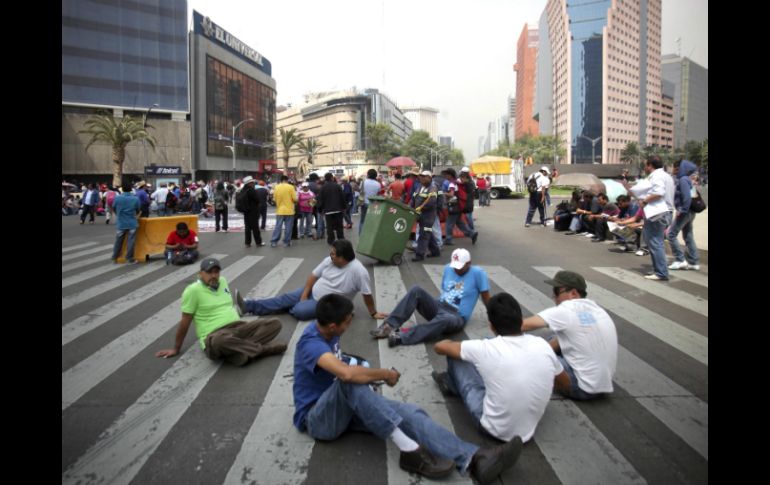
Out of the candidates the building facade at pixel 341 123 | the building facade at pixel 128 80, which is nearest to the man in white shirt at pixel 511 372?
the building facade at pixel 128 80

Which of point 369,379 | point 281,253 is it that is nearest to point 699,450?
point 369,379

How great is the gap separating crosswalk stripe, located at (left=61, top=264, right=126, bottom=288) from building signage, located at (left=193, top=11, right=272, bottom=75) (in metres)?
67.0

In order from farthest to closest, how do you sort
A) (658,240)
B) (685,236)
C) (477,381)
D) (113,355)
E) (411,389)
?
1. (685,236)
2. (658,240)
3. (113,355)
4. (411,389)
5. (477,381)

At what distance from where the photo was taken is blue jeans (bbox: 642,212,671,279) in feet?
29.1

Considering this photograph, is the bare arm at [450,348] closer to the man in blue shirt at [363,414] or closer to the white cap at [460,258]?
the man in blue shirt at [363,414]

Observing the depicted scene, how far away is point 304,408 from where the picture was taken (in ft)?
12.0

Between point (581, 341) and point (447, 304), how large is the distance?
6.78 ft

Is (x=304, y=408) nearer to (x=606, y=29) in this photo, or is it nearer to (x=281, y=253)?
(x=281, y=253)

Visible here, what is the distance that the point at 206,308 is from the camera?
5.31m

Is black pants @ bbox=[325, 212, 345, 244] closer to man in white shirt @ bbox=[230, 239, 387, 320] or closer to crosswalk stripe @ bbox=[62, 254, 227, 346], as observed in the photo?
crosswalk stripe @ bbox=[62, 254, 227, 346]

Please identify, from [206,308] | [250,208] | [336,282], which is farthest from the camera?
[250,208]

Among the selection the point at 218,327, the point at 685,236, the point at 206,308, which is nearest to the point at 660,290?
the point at 685,236

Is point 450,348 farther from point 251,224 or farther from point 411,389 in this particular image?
point 251,224

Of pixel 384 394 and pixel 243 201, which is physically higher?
pixel 243 201
